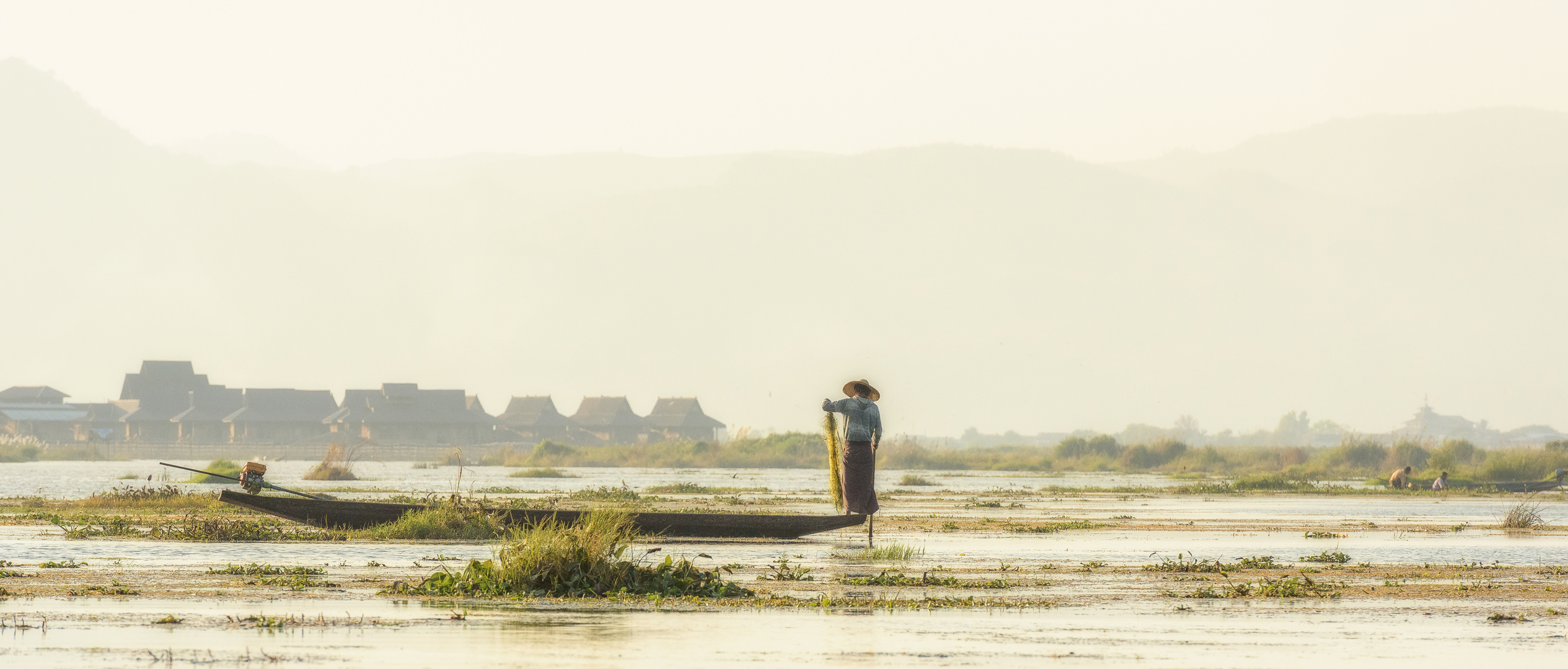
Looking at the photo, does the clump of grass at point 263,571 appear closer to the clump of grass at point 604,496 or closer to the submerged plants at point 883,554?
the submerged plants at point 883,554

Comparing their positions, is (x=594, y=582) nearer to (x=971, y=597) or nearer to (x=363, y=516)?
(x=971, y=597)

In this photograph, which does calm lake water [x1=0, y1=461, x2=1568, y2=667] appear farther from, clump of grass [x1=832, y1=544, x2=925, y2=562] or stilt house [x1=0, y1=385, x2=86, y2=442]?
stilt house [x1=0, y1=385, x2=86, y2=442]

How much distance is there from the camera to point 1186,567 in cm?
1606

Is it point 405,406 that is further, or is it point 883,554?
point 405,406

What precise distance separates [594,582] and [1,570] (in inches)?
266

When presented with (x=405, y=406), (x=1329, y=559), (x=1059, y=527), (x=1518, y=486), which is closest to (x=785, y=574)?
(x=1329, y=559)

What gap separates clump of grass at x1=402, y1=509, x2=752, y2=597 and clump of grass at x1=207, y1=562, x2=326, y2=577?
228 cm

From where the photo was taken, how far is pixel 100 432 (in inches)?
4461

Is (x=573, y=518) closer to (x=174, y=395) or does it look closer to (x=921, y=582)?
(x=921, y=582)

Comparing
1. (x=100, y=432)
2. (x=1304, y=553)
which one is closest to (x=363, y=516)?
(x=1304, y=553)

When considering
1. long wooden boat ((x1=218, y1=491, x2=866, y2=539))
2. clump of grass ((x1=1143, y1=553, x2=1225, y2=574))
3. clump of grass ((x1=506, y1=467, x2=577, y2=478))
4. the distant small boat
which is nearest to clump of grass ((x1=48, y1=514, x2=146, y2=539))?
long wooden boat ((x1=218, y1=491, x2=866, y2=539))

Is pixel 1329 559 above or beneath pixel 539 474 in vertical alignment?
beneath

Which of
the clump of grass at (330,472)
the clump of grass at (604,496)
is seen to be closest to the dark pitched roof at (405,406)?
the clump of grass at (330,472)

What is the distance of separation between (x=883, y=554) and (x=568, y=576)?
559 centimetres
